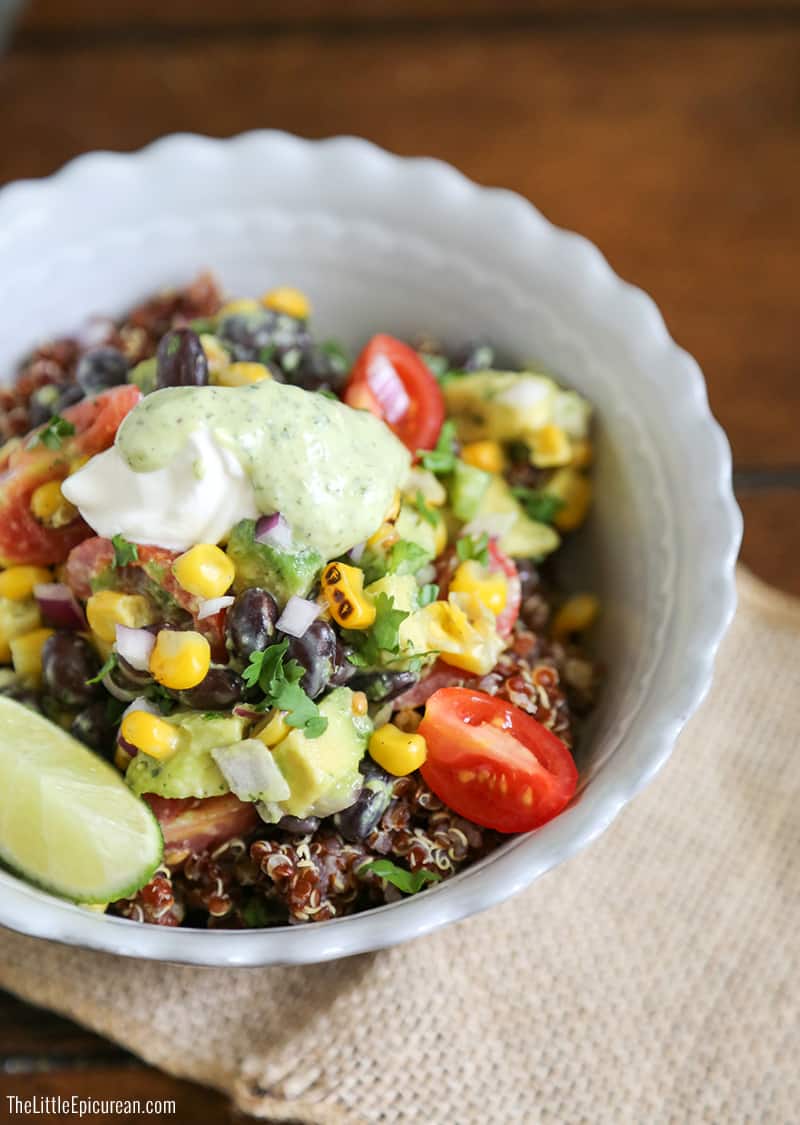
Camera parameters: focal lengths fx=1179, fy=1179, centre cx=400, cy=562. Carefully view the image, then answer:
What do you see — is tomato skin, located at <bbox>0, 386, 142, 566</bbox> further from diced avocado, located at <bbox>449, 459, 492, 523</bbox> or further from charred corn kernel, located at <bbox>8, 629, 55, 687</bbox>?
diced avocado, located at <bbox>449, 459, 492, 523</bbox>

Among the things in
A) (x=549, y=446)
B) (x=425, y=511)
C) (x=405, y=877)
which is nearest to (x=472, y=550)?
(x=425, y=511)

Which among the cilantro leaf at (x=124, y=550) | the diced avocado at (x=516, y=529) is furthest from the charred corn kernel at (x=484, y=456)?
the cilantro leaf at (x=124, y=550)

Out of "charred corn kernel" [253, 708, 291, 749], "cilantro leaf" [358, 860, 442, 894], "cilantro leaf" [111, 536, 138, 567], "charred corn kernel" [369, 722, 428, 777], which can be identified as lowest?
"cilantro leaf" [358, 860, 442, 894]

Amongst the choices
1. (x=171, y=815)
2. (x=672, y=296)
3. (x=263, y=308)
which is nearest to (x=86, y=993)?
(x=171, y=815)

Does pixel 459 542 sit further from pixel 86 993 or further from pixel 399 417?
pixel 86 993

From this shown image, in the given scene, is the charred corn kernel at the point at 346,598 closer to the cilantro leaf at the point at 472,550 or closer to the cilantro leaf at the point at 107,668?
the cilantro leaf at the point at 472,550

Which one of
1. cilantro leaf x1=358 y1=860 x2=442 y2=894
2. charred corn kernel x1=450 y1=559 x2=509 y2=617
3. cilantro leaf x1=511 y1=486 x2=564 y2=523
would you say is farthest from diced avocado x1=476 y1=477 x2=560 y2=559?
cilantro leaf x1=358 y1=860 x2=442 y2=894

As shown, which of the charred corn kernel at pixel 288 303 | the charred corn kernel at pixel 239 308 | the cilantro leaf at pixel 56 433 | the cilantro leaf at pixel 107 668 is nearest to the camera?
the cilantro leaf at pixel 107 668
